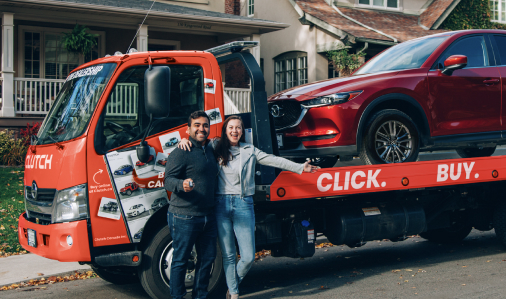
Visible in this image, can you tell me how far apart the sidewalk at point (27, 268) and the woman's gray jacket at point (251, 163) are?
306cm

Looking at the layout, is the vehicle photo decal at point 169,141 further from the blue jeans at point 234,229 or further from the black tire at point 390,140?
the black tire at point 390,140

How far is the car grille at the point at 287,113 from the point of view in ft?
20.4

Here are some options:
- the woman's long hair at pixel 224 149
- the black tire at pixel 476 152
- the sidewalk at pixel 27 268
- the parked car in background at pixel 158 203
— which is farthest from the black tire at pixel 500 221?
the sidewalk at pixel 27 268

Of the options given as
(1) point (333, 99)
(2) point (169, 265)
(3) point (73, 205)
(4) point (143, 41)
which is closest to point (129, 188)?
(3) point (73, 205)

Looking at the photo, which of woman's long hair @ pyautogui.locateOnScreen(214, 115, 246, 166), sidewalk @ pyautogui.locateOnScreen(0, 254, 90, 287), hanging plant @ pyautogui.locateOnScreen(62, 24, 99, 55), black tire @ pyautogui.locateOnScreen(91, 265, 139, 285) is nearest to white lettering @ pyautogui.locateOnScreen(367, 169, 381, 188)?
woman's long hair @ pyautogui.locateOnScreen(214, 115, 246, 166)

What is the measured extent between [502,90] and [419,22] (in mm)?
13247

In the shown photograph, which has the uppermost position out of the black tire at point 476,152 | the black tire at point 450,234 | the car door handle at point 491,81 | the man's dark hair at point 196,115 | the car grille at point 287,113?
the car door handle at point 491,81

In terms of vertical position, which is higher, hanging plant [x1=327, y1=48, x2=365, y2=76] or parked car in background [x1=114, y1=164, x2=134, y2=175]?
hanging plant [x1=327, y1=48, x2=365, y2=76]

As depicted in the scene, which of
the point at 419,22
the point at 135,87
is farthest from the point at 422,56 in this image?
the point at 419,22

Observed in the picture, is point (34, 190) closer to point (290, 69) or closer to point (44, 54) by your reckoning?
point (44, 54)

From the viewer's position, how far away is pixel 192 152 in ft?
15.7

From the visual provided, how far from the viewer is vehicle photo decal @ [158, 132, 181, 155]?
5.10m

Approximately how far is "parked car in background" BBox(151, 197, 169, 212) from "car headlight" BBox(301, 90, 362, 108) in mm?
2012

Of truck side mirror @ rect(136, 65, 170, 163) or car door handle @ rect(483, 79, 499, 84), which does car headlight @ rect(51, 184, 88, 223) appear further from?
car door handle @ rect(483, 79, 499, 84)
